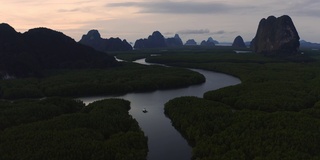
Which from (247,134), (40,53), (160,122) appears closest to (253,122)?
(247,134)

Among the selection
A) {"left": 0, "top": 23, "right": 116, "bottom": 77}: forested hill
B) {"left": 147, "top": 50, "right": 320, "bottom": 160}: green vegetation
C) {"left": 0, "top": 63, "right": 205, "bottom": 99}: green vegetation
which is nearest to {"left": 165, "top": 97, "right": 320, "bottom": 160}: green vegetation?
{"left": 147, "top": 50, "right": 320, "bottom": 160}: green vegetation

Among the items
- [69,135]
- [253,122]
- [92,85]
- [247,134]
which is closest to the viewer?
[247,134]

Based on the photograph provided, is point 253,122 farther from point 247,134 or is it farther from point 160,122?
point 160,122

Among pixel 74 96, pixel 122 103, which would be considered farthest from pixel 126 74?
pixel 122 103

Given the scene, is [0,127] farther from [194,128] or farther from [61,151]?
[194,128]

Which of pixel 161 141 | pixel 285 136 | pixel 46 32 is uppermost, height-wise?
pixel 46 32

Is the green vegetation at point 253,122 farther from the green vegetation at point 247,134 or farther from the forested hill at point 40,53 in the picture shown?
the forested hill at point 40,53
